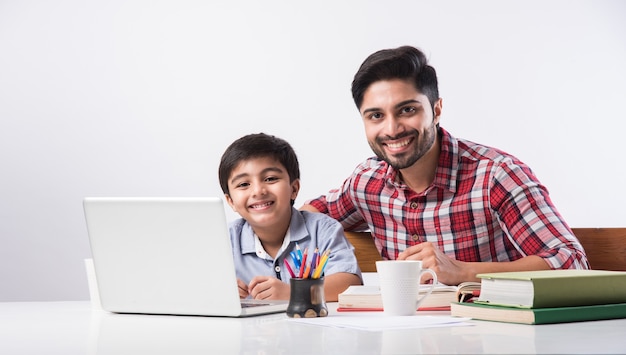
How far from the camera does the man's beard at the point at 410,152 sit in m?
2.05

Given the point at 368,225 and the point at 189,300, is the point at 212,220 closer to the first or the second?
the point at 189,300

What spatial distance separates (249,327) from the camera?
1.14m

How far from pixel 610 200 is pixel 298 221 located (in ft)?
7.35

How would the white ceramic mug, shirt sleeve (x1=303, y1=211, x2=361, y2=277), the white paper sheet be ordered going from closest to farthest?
the white paper sheet
the white ceramic mug
shirt sleeve (x1=303, y1=211, x2=361, y2=277)

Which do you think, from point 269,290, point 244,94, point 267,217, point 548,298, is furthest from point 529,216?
point 244,94

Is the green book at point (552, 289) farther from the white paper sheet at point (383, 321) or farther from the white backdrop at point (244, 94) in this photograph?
the white backdrop at point (244, 94)

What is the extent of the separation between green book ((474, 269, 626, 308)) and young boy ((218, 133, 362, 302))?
72cm

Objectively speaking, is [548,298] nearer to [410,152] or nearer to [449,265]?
[449,265]

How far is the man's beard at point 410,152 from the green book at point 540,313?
89 cm

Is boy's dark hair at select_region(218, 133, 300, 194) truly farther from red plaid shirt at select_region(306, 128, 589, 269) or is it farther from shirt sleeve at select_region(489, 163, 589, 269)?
shirt sleeve at select_region(489, 163, 589, 269)

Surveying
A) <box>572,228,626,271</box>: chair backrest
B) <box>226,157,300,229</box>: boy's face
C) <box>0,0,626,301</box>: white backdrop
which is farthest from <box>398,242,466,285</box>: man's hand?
<box>0,0,626,301</box>: white backdrop

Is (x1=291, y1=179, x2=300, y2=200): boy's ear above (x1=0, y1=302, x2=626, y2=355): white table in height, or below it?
above

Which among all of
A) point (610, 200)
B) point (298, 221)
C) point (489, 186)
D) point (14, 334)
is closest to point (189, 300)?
point (14, 334)

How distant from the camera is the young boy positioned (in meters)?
1.94
